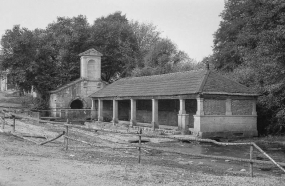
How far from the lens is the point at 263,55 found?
21.1 m

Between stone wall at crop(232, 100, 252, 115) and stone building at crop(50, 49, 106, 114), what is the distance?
1896 cm

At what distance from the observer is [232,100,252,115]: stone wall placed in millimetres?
22489

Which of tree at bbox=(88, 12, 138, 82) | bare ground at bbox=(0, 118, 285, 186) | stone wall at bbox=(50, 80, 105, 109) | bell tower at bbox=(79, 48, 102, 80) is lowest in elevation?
bare ground at bbox=(0, 118, 285, 186)

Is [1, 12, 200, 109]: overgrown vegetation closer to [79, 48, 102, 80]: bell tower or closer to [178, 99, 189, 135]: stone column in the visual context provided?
[79, 48, 102, 80]: bell tower

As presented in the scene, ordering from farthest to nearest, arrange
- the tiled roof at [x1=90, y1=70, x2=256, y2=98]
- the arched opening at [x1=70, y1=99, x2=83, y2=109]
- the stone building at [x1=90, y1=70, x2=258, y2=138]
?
A: the arched opening at [x1=70, y1=99, x2=83, y2=109] → the tiled roof at [x1=90, y1=70, x2=256, y2=98] → the stone building at [x1=90, y1=70, x2=258, y2=138]

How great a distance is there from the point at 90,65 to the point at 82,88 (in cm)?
268

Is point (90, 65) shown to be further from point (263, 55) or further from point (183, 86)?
point (263, 55)

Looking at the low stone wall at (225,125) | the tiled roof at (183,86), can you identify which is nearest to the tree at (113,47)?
the tiled roof at (183,86)

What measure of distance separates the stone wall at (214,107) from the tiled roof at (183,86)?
2.18ft

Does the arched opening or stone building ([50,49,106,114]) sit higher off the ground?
stone building ([50,49,106,114])

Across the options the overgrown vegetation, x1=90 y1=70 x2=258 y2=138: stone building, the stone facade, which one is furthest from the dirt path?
the overgrown vegetation

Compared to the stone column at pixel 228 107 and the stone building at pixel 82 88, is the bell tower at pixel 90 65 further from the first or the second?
the stone column at pixel 228 107

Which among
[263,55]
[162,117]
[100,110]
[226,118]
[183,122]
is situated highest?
[263,55]

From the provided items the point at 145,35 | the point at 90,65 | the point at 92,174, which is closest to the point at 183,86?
the point at 92,174
